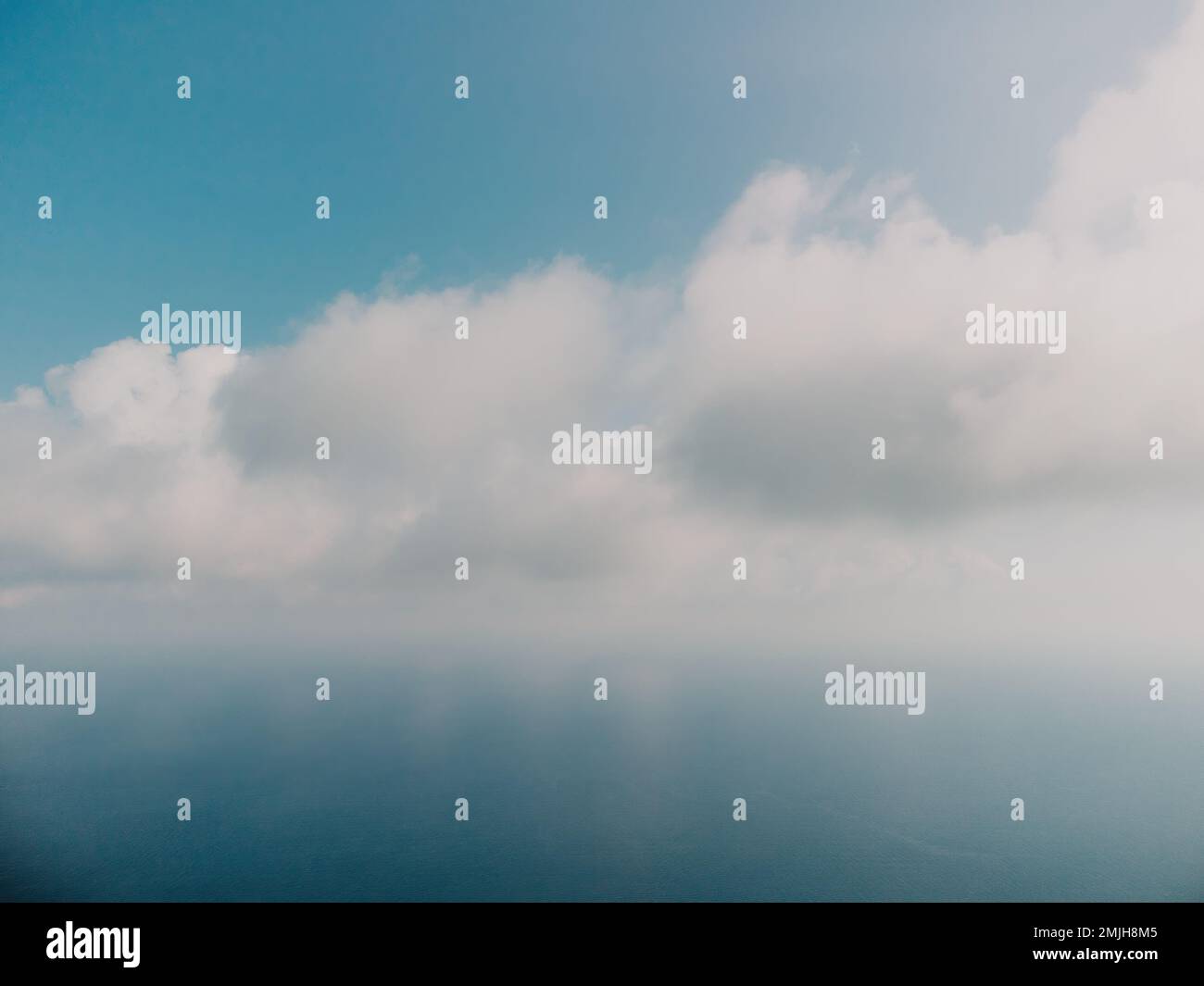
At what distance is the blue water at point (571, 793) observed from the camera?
37.0 ft

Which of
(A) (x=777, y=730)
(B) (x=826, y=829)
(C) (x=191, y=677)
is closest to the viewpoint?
(C) (x=191, y=677)

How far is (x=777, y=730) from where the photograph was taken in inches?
627

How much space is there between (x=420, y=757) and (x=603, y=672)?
12.1 metres

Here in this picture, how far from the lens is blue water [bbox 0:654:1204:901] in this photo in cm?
1127

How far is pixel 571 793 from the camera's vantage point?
16031 mm

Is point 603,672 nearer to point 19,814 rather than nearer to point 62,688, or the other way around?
point 62,688

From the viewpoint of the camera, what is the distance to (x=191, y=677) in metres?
9.10
